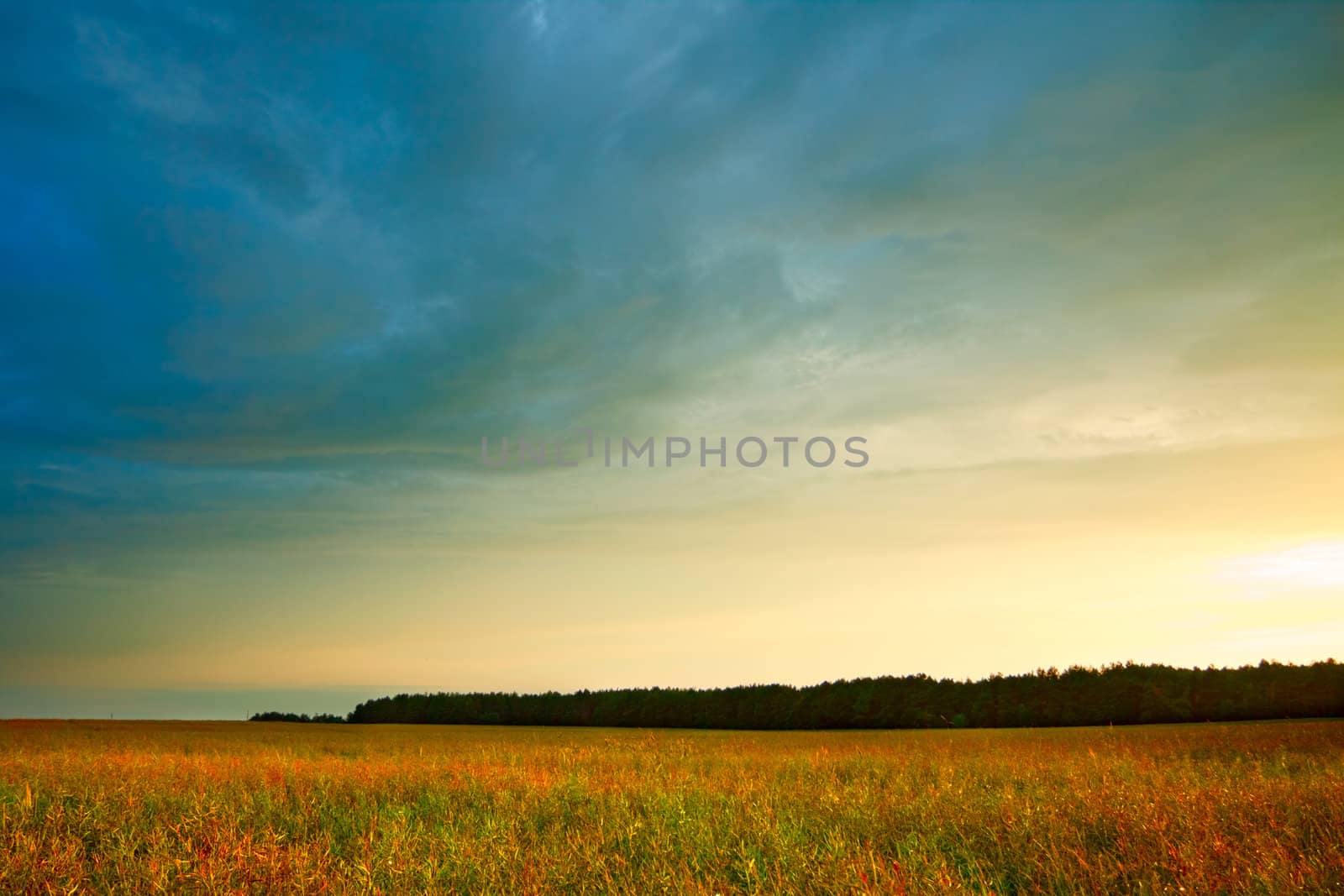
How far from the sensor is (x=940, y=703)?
8219 centimetres

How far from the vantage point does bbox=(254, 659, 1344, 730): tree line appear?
2729 inches

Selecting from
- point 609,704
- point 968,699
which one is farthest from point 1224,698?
point 609,704

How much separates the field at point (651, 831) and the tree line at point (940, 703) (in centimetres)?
6158

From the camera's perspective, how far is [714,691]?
92.8 m

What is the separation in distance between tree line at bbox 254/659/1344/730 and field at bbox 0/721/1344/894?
6158 cm

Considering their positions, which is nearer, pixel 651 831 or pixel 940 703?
pixel 651 831

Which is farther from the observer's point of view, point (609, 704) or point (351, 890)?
point (609, 704)

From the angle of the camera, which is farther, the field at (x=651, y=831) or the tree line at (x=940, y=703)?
the tree line at (x=940, y=703)

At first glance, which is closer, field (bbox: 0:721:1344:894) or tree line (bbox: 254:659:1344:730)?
field (bbox: 0:721:1344:894)

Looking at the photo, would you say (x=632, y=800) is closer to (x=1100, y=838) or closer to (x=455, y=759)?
(x=1100, y=838)

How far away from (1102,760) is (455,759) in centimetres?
1465

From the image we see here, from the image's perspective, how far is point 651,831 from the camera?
352 inches

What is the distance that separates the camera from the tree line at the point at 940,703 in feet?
227

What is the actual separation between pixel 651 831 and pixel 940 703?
8122 cm
